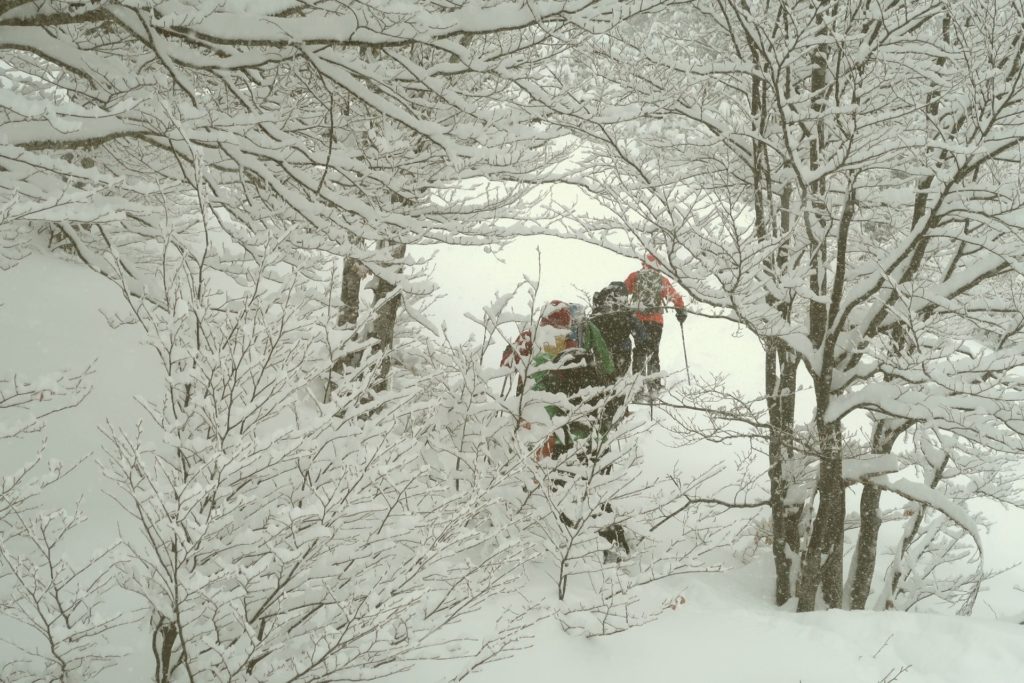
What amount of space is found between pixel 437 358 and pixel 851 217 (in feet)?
10.7

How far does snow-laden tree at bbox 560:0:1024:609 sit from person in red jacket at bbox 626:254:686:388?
1.28 feet

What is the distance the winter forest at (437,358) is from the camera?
2.16 meters

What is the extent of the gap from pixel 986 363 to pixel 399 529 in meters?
3.76

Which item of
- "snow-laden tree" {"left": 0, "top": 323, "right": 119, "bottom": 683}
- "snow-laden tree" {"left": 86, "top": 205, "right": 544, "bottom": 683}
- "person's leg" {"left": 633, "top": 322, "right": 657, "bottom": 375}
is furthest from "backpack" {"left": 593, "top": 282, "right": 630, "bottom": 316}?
"snow-laden tree" {"left": 0, "top": 323, "right": 119, "bottom": 683}

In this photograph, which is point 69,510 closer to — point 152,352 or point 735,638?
point 152,352

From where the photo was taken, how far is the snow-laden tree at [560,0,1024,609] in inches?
162

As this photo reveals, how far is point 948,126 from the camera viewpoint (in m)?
5.04

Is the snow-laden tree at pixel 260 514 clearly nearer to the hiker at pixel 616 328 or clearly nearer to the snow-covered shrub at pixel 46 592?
the snow-covered shrub at pixel 46 592

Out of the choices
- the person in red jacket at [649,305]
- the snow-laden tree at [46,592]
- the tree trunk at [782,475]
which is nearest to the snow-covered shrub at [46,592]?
the snow-laden tree at [46,592]

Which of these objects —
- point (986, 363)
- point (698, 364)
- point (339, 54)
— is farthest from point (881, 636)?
point (698, 364)

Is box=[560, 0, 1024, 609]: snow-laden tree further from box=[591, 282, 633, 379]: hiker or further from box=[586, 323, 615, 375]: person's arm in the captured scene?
box=[591, 282, 633, 379]: hiker

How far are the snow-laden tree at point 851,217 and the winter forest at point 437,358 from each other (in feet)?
0.14

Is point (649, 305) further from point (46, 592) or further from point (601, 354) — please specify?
point (46, 592)

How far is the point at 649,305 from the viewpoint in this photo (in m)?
4.94
